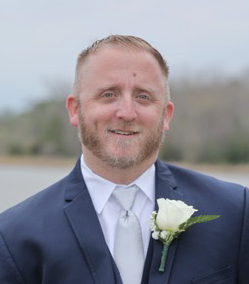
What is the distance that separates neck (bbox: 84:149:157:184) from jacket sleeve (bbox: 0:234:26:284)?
0.81 m

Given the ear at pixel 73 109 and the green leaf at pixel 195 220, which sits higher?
the ear at pixel 73 109

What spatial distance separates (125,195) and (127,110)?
0.60 metres

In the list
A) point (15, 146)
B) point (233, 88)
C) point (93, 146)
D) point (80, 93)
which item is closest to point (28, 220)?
point (93, 146)

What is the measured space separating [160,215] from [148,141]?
48cm

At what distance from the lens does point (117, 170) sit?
4.04 m

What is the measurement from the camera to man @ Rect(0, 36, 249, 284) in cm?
388

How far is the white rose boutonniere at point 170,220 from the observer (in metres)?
3.87

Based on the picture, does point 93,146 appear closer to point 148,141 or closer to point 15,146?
point 148,141

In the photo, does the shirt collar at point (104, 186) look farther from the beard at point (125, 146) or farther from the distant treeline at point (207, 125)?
the distant treeline at point (207, 125)

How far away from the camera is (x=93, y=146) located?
401 cm

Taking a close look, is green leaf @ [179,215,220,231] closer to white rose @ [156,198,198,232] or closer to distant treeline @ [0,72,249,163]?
white rose @ [156,198,198,232]

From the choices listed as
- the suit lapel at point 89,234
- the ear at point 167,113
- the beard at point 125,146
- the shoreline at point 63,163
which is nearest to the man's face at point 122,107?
the beard at point 125,146

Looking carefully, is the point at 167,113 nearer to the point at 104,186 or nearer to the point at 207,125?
the point at 104,186

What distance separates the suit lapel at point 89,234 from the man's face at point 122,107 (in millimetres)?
328
